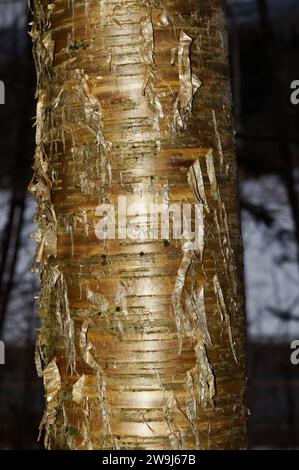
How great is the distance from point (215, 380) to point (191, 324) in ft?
0.31

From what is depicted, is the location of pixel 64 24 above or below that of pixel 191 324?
above

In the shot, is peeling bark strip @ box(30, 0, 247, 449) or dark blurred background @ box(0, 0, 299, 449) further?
dark blurred background @ box(0, 0, 299, 449)

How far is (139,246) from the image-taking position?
1.03m

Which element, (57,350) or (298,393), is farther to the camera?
(298,393)

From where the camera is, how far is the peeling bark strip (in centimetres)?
102

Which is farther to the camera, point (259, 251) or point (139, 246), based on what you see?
point (259, 251)

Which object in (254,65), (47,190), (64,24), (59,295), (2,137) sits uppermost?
(254,65)

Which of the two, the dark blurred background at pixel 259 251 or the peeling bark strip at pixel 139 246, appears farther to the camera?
the dark blurred background at pixel 259 251

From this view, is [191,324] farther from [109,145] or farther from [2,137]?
[2,137]

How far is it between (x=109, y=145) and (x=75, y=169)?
69 millimetres

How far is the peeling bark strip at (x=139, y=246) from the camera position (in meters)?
1.02

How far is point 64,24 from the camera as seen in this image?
111 centimetres

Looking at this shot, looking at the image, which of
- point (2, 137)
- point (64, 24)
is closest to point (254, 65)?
point (2, 137)

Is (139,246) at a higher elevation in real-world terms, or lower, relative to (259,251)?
lower
